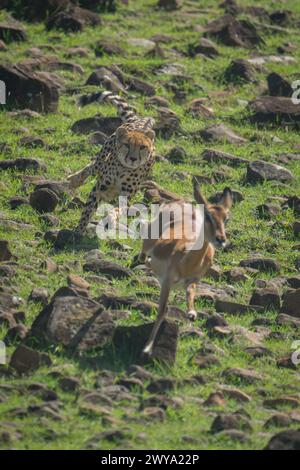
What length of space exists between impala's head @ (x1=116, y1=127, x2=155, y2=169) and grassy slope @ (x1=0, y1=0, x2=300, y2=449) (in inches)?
37.6

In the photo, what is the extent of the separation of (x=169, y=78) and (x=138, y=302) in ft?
28.1

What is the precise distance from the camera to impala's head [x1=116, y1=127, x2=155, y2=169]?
1552 cm

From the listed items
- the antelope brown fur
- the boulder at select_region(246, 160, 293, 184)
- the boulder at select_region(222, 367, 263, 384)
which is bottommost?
the boulder at select_region(246, 160, 293, 184)

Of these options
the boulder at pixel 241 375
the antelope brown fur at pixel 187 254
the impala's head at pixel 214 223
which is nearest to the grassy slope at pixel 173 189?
the boulder at pixel 241 375

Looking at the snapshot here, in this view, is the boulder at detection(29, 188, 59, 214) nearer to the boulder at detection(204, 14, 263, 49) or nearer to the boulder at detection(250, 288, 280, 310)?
the boulder at detection(250, 288, 280, 310)

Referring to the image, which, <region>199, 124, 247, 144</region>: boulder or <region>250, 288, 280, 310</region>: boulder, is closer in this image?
<region>250, 288, 280, 310</region>: boulder

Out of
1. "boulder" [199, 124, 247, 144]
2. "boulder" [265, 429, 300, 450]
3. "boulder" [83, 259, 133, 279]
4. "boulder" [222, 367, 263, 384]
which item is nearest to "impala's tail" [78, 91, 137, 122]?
"boulder" [199, 124, 247, 144]

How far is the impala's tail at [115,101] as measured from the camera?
17395mm

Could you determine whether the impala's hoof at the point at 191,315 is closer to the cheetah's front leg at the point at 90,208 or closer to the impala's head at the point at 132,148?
the cheetah's front leg at the point at 90,208

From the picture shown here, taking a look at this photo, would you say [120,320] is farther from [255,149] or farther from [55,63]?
[55,63]

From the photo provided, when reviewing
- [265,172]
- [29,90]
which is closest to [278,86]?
[265,172]

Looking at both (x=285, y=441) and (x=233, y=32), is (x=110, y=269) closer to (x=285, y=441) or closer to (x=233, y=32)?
(x=285, y=441)

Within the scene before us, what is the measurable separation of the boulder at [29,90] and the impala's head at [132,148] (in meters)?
3.23

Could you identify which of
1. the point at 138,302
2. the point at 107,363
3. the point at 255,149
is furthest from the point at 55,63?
the point at 107,363
